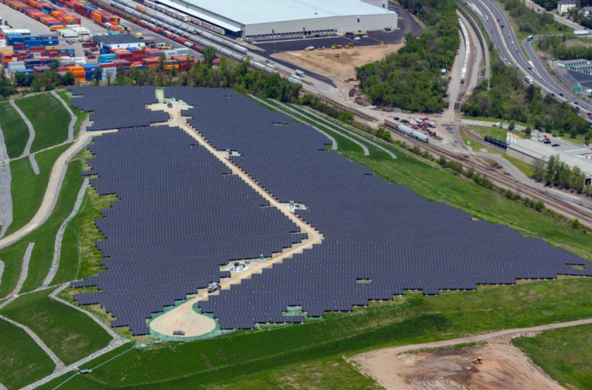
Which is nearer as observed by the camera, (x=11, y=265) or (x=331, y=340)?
(x=331, y=340)

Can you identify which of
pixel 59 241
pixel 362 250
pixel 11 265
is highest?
pixel 362 250

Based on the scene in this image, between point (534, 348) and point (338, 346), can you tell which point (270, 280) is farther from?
point (534, 348)

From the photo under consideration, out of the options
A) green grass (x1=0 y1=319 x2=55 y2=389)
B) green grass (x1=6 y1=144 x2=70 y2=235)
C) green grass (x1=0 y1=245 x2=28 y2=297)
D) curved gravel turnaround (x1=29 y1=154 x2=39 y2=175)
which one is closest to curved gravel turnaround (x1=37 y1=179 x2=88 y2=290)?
green grass (x1=0 y1=245 x2=28 y2=297)

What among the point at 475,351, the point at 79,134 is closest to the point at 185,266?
the point at 475,351

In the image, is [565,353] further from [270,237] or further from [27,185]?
[27,185]

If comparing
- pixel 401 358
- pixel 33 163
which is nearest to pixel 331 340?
pixel 401 358

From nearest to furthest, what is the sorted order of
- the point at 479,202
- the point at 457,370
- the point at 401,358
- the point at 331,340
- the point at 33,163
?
1. the point at 457,370
2. the point at 401,358
3. the point at 331,340
4. the point at 479,202
5. the point at 33,163
